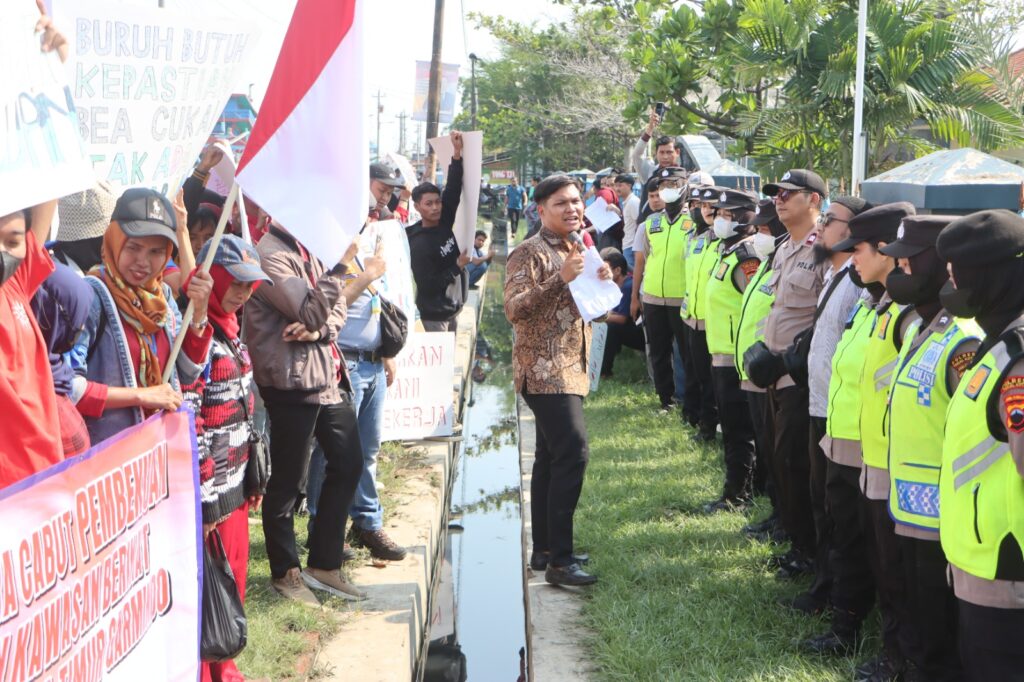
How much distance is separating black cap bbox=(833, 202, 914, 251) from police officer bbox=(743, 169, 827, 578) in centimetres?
114

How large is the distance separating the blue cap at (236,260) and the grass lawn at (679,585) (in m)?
2.33

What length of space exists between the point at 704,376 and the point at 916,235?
5.11 meters

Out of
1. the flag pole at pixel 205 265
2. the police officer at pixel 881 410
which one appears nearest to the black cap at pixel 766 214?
the police officer at pixel 881 410

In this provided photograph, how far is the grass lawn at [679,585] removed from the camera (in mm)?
4930

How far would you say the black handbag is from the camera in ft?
13.0

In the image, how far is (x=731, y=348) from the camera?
7414 millimetres

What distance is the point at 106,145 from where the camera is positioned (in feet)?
13.4

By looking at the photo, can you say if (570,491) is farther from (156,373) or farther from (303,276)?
(156,373)

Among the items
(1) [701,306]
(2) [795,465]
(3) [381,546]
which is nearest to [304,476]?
(3) [381,546]

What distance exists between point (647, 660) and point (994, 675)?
6.39 ft

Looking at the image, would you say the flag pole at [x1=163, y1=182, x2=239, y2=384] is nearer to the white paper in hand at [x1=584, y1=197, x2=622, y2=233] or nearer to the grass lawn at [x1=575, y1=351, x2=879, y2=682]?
the grass lawn at [x1=575, y1=351, x2=879, y2=682]

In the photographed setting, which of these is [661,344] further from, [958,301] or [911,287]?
[958,301]

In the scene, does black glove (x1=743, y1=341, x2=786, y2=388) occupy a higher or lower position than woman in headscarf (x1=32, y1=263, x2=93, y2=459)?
lower

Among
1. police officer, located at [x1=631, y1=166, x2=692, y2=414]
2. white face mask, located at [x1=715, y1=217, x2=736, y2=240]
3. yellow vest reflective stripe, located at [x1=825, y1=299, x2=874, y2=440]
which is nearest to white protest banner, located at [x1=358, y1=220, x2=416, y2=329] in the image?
white face mask, located at [x1=715, y1=217, x2=736, y2=240]
